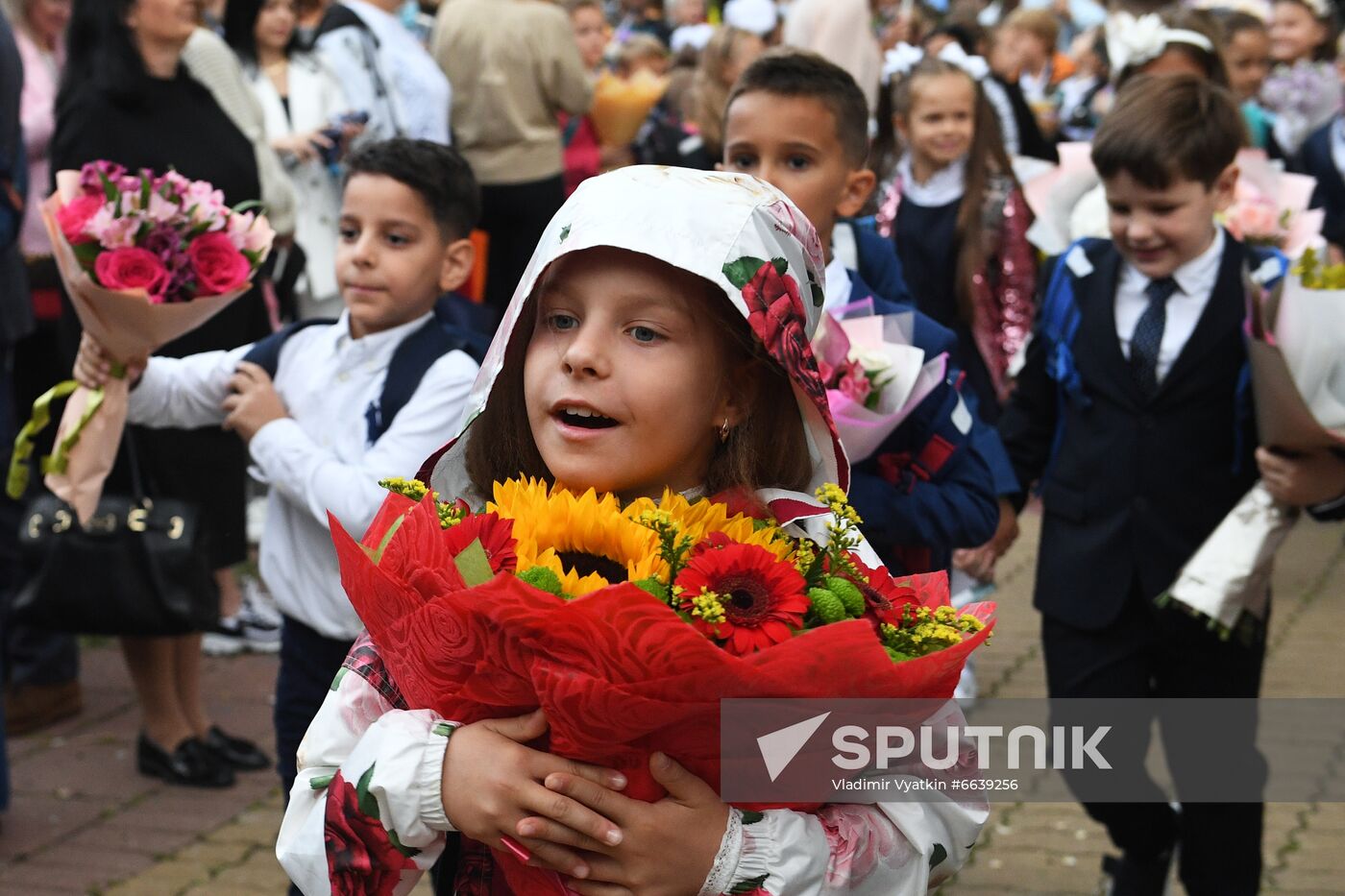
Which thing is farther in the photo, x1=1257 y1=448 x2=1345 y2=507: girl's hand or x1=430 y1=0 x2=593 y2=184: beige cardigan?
x1=430 y1=0 x2=593 y2=184: beige cardigan

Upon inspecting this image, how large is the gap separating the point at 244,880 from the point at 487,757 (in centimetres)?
289

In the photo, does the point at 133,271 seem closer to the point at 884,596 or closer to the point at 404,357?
the point at 404,357

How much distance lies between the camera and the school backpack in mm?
3771

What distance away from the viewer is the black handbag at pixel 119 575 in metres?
4.88

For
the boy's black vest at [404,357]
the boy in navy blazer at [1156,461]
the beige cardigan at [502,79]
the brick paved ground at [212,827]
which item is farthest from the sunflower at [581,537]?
the beige cardigan at [502,79]

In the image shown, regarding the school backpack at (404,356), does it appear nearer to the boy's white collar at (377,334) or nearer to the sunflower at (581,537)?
the boy's white collar at (377,334)

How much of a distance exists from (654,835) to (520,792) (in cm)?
18

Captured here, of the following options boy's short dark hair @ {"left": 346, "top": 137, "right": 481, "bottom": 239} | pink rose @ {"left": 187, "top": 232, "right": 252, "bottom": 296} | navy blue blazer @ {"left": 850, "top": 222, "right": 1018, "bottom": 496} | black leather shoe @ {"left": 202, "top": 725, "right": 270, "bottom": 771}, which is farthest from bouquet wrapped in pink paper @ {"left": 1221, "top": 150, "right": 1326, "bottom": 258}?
black leather shoe @ {"left": 202, "top": 725, "right": 270, "bottom": 771}

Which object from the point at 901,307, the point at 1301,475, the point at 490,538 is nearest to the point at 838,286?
the point at 901,307

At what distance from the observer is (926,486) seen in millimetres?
3686

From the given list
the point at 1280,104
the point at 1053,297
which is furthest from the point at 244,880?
the point at 1280,104

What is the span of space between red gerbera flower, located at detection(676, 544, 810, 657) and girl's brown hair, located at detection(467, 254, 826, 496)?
14.2 inches

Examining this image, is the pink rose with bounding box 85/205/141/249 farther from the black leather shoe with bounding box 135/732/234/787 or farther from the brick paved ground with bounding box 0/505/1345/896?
the black leather shoe with bounding box 135/732/234/787

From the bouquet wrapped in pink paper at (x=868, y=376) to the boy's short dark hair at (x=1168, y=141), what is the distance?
942 mm
